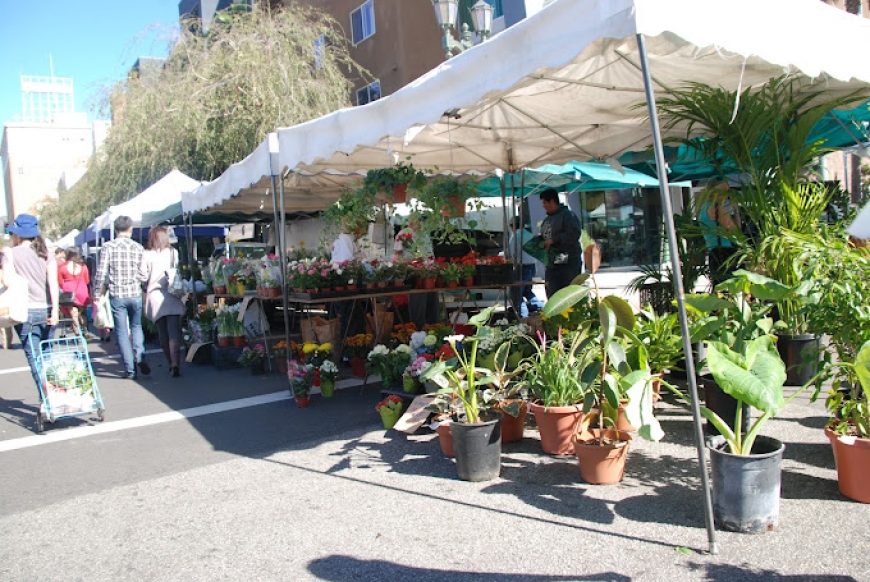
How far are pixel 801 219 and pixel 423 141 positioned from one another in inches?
149

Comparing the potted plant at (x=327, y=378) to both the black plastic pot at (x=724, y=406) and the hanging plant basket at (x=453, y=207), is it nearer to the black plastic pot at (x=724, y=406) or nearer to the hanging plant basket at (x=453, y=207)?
the hanging plant basket at (x=453, y=207)

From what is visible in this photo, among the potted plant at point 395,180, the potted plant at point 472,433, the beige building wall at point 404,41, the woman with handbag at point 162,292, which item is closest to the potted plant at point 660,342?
the potted plant at point 472,433

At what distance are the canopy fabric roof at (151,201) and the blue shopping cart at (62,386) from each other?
557cm

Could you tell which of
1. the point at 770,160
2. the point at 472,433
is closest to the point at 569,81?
the point at 770,160

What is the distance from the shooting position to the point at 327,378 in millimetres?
6465

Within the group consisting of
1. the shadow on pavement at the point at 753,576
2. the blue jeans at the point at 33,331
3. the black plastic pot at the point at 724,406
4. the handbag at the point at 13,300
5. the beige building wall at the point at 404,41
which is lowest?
the shadow on pavement at the point at 753,576

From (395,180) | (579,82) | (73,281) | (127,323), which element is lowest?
(127,323)

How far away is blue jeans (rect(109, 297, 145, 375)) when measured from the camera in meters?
7.83

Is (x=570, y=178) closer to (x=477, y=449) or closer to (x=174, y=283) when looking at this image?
(x=174, y=283)

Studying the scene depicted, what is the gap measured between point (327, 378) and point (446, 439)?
2.34 m

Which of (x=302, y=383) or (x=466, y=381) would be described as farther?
(x=302, y=383)

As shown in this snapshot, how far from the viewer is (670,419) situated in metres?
4.91

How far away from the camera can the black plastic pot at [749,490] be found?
3047 mm

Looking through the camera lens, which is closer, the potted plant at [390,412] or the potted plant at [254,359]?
the potted plant at [390,412]
